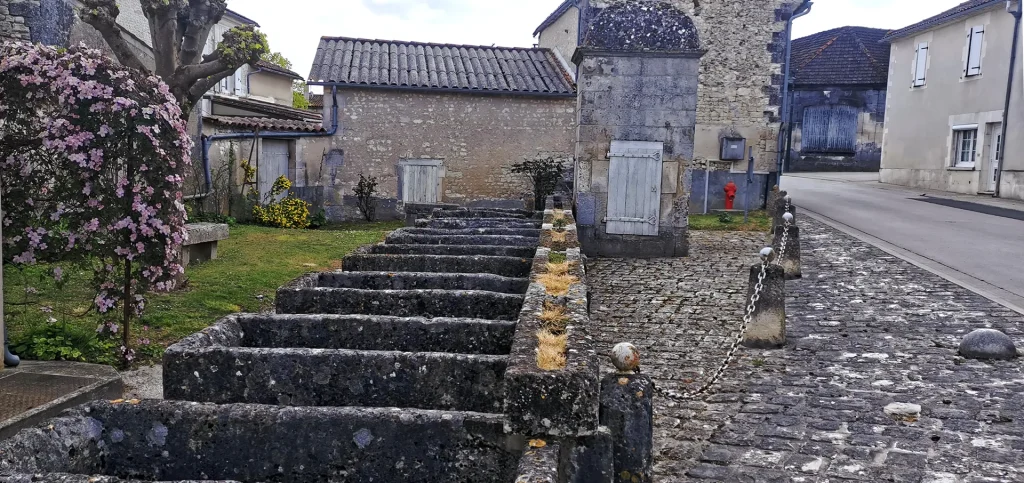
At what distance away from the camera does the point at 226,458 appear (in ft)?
8.52

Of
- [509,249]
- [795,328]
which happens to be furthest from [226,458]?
[795,328]

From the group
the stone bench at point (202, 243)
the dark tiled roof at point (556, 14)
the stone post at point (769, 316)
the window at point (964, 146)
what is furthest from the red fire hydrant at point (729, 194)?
the stone bench at point (202, 243)

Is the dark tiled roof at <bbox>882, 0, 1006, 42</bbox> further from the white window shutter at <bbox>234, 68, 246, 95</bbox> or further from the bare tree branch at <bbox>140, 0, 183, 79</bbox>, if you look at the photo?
the white window shutter at <bbox>234, 68, 246, 95</bbox>

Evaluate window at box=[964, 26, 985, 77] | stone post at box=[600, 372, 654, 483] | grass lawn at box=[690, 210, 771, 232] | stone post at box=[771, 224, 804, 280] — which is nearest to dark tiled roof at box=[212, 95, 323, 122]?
grass lawn at box=[690, 210, 771, 232]

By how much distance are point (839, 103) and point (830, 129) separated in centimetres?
110

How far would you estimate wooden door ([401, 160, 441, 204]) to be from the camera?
17.5 meters

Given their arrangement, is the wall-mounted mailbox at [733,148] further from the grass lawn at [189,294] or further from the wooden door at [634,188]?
the grass lawn at [189,294]

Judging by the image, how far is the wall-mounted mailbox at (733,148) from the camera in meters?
17.8

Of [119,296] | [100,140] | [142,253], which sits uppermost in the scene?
[100,140]

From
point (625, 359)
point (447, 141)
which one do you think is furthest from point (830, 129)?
point (625, 359)

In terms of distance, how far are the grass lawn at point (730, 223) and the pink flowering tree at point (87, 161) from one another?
12.0 m

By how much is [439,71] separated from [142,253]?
1375cm

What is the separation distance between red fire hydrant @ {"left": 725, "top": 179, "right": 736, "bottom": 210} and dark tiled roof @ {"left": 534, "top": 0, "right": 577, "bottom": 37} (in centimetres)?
587

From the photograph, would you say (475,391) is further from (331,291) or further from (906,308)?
(906,308)
